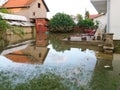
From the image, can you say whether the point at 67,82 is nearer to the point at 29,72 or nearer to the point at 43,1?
the point at 29,72

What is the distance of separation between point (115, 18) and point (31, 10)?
31.1 m

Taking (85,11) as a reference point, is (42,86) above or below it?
below

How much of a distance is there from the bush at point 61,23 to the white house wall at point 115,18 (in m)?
25.8

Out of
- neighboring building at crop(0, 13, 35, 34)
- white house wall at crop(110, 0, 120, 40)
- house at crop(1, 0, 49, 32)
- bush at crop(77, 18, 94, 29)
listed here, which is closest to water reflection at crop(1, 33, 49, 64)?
white house wall at crop(110, 0, 120, 40)

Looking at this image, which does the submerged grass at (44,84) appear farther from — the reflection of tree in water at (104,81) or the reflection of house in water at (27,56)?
the reflection of house in water at (27,56)

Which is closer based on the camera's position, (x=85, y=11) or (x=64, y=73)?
(x=64, y=73)

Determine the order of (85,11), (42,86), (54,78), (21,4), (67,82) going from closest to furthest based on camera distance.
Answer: (42,86), (67,82), (54,78), (21,4), (85,11)

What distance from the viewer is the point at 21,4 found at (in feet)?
139

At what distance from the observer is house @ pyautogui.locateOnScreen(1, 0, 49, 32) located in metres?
39.9

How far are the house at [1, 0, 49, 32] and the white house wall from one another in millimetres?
27074

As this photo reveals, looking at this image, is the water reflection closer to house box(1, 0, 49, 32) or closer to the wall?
house box(1, 0, 49, 32)

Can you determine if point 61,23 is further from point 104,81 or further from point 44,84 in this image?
point 44,84

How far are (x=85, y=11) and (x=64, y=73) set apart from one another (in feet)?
202

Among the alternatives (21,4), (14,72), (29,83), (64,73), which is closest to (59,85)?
(29,83)
